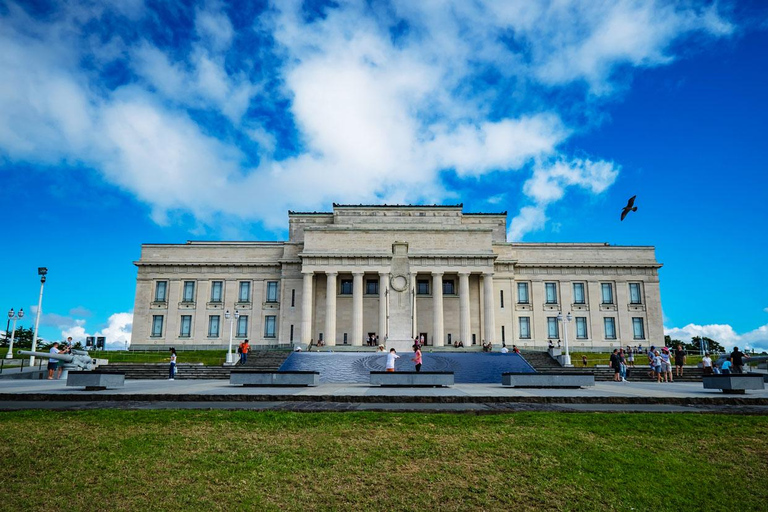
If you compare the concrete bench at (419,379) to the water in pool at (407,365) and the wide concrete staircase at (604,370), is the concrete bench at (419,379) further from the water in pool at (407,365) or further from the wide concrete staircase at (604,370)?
the wide concrete staircase at (604,370)

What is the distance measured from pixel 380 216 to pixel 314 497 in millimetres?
54865

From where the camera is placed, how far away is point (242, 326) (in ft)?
199

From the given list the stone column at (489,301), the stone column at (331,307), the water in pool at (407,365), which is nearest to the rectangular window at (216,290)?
the stone column at (331,307)

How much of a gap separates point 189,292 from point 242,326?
739cm

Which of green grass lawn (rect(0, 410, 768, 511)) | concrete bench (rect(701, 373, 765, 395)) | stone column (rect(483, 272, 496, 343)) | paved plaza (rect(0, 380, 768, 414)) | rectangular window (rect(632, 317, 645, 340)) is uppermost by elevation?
stone column (rect(483, 272, 496, 343))

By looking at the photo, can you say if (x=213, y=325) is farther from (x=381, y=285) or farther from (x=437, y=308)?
(x=437, y=308)

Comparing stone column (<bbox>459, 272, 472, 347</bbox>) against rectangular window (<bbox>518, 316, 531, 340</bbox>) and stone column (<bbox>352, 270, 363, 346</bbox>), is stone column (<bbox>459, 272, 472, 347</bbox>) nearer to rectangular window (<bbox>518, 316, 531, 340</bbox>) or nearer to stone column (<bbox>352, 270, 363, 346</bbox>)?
rectangular window (<bbox>518, 316, 531, 340</bbox>)

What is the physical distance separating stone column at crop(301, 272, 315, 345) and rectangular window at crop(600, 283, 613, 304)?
33127 millimetres

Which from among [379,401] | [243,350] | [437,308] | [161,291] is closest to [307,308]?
[437,308]

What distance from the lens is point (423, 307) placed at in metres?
59.5

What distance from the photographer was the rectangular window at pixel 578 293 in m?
61.0

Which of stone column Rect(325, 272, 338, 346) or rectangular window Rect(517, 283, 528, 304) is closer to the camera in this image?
stone column Rect(325, 272, 338, 346)

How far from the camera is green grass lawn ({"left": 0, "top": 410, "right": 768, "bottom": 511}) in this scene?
7.82 meters

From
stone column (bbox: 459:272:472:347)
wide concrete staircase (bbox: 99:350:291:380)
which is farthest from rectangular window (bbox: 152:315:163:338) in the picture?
stone column (bbox: 459:272:472:347)
